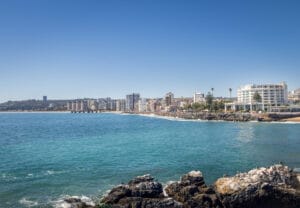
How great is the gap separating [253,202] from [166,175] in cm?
1337

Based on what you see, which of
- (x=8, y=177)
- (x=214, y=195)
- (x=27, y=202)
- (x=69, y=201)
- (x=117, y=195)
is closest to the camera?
(x=117, y=195)

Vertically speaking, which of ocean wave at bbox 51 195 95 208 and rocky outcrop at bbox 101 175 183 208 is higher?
rocky outcrop at bbox 101 175 183 208

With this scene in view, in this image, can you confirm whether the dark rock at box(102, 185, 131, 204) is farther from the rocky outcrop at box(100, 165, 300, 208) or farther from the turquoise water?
the turquoise water

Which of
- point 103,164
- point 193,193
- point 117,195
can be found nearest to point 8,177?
point 103,164

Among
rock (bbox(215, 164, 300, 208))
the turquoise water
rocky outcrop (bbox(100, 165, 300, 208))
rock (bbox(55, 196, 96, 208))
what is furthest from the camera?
the turquoise water

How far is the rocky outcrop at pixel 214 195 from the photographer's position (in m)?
23.9

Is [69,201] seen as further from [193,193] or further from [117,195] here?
[193,193]

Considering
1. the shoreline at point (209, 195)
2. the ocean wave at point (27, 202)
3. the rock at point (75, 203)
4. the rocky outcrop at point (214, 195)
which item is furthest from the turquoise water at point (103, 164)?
the rocky outcrop at point (214, 195)

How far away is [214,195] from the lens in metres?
25.2

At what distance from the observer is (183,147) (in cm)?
5912

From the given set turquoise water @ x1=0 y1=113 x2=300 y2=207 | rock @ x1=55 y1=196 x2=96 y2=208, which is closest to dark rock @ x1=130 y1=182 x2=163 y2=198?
rock @ x1=55 y1=196 x2=96 y2=208

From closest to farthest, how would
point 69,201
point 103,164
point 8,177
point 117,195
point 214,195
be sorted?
point 117,195, point 214,195, point 69,201, point 8,177, point 103,164

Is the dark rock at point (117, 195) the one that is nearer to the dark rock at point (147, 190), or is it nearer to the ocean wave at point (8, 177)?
the dark rock at point (147, 190)

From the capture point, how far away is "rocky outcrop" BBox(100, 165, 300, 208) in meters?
23.9
